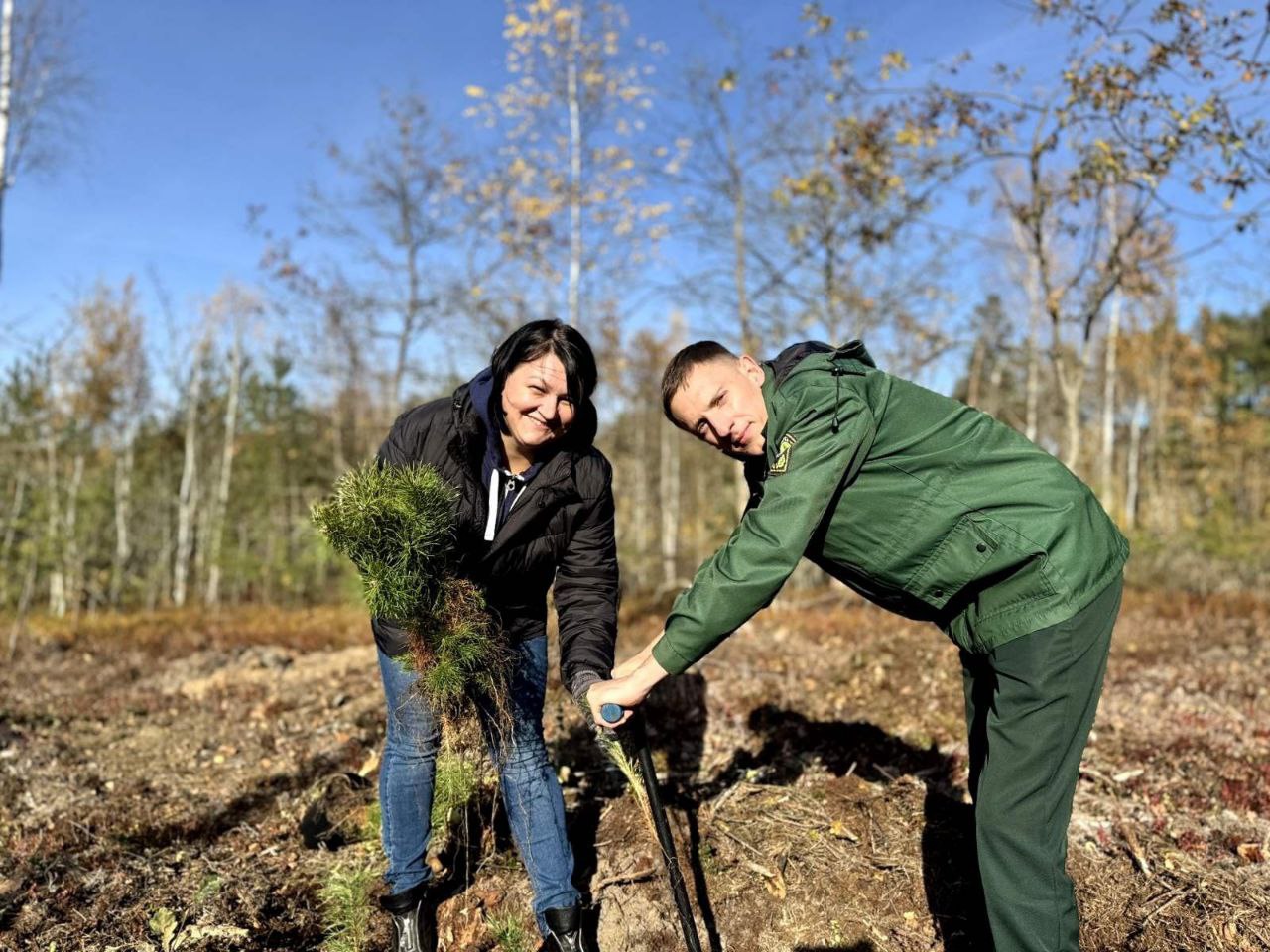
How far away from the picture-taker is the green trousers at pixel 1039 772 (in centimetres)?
245

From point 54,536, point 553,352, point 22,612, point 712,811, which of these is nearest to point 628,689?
point 553,352

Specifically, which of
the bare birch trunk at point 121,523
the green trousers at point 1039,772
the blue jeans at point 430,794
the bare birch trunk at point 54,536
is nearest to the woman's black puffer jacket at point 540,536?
the blue jeans at point 430,794

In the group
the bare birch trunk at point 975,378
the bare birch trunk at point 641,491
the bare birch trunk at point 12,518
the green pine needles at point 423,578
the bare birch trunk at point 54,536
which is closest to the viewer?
the green pine needles at point 423,578

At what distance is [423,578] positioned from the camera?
285 cm

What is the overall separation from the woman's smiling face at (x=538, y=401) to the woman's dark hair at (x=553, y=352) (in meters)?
0.01

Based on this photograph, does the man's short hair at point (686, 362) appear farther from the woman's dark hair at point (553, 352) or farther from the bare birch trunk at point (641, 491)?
the bare birch trunk at point (641, 491)

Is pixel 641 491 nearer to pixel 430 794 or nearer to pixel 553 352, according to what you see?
pixel 430 794

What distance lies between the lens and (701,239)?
13.5 meters

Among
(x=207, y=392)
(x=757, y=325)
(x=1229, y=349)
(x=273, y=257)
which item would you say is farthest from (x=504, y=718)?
(x=1229, y=349)

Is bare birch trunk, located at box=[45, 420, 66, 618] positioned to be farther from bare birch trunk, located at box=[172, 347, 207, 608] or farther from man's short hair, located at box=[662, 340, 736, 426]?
man's short hair, located at box=[662, 340, 736, 426]

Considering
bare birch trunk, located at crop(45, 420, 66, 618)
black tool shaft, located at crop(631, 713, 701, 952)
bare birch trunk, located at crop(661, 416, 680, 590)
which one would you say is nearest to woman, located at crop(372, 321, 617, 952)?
black tool shaft, located at crop(631, 713, 701, 952)

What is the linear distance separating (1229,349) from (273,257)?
35.9 meters

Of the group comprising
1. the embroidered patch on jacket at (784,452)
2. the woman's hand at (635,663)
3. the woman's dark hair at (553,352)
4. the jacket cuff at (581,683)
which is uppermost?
the woman's dark hair at (553,352)

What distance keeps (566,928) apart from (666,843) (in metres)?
0.47
